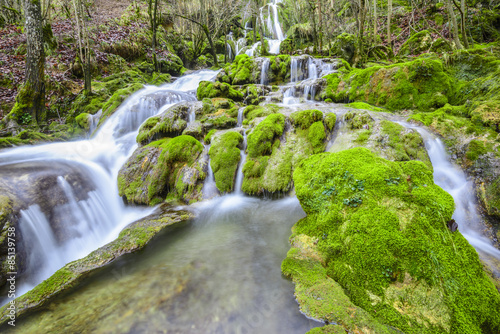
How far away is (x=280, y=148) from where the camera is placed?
6.78 metres

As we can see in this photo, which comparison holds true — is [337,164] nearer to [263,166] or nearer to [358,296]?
[358,296]

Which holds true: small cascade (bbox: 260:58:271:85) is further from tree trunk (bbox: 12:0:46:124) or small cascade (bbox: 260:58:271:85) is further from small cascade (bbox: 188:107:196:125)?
tree trunk (bbox: 12:0:46:124)

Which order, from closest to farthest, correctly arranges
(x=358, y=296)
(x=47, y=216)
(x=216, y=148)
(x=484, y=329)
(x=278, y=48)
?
(x=484, y=329), (x=358, y=296), (x=47, y=216), (x=216, y=148), (x=278, y=48)

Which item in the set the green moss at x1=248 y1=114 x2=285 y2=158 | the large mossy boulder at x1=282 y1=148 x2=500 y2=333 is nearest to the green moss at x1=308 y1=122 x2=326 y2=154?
the green moss at x1=248 y1=114 x2=285 y2=158

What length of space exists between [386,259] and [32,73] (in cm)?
1396

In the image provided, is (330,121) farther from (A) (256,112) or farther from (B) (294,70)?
(B) (294,70)

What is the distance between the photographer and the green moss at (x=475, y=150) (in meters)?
4.75

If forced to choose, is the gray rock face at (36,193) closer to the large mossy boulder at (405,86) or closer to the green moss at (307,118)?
the green moss at (307,118)

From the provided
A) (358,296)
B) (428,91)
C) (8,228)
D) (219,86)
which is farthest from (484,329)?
(219,86)

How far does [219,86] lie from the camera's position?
38.3 feet

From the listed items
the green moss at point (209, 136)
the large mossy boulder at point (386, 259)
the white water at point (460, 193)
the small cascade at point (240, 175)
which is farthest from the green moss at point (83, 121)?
the white water at point (460, 193)

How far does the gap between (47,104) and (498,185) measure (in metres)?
17.2

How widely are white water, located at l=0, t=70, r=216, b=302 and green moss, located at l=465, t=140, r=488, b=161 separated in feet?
27.1

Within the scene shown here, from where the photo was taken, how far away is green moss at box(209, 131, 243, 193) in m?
6.42
